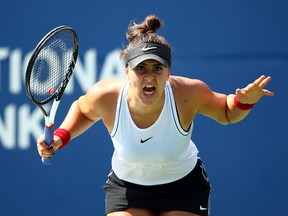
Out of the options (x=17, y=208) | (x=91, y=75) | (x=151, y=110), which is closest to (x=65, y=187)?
(x=17, y=208)

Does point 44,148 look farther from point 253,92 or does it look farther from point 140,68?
point 253,92

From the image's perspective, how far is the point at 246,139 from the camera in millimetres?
5285

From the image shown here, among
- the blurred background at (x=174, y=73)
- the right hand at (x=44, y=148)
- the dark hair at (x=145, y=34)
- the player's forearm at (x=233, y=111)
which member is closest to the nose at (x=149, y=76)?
the dark hair at (x=145, y=34)

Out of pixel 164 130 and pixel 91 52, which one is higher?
pixel 91 52

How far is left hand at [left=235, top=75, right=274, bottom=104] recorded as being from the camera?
3547mm

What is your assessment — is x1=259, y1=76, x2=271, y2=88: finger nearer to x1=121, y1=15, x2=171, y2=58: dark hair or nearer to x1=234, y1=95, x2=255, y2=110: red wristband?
x1=234, y1=95, x2=255, y2=110: red wristband

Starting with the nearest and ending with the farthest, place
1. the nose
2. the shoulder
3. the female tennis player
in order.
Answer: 1. the nose
2. the female tennis player
3. the shoulder

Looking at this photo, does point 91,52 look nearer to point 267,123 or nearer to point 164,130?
point 267,123

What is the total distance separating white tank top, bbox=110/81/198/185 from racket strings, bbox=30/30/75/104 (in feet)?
1.23

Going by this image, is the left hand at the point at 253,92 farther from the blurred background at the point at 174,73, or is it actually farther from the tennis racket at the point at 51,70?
the blurred background at the point at 174,73

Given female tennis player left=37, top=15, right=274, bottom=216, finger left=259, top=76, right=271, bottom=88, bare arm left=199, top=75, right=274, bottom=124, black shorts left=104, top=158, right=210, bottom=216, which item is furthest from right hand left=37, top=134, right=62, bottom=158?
finger left=259, top=76, right=271, bottom=88

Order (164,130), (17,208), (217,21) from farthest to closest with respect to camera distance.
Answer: (17,208)
(217,21)
(164,130)

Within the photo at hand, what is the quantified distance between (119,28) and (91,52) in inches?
10.9

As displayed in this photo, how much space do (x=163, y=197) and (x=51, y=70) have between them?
35.4 inches
